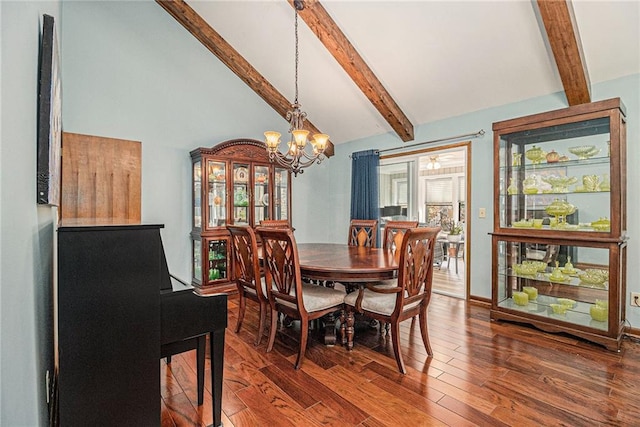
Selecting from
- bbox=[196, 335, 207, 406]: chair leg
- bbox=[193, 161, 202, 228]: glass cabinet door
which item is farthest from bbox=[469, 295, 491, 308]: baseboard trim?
bbox=[193, 161, 202, 228]: glass cabinet door

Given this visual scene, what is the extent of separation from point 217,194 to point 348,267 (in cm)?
258

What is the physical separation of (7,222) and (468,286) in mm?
4256

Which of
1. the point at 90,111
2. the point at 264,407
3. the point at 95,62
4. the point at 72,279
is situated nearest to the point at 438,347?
the point at 264,407

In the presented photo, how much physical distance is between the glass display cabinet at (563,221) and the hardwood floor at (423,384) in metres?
0.32

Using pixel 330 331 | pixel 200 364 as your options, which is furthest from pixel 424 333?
pixel 200 364

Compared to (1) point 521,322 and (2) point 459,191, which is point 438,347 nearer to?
(1) point 521,322

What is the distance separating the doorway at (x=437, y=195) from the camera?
4242 millimetres

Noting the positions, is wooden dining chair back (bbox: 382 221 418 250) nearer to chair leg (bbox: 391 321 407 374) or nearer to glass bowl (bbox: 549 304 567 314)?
chair leg (bbox: 391 321 407 374)

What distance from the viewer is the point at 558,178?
10.1 feet

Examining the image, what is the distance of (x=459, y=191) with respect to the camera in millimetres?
6926

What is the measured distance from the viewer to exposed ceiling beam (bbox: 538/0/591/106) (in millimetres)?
2423

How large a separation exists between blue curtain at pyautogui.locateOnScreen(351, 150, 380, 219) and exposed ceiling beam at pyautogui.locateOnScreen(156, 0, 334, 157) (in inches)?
44.4

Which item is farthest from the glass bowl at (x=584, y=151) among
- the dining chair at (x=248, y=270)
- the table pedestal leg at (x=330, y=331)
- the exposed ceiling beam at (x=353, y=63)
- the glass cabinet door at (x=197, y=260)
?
the glass cabinet door at (x=197, y=260)

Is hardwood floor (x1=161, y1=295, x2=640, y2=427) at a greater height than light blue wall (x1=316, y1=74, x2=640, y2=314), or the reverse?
light blue wall (x1=316, y1=74, x2=640, y2=314)
